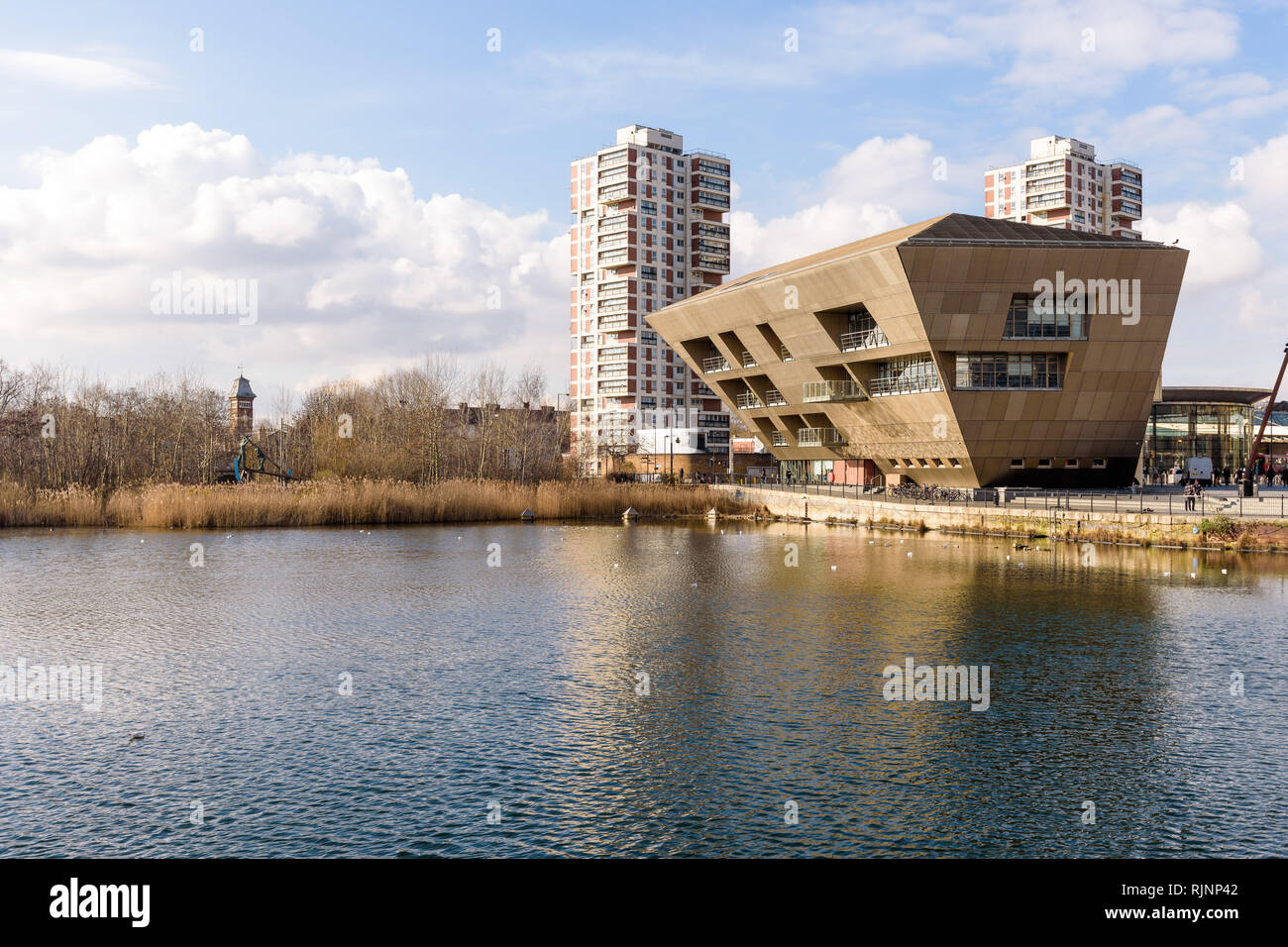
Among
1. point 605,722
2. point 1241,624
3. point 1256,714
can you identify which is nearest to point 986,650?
point 1256,714

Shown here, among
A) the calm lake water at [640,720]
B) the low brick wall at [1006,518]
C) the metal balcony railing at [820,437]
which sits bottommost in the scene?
the calm lake water at [640,720]

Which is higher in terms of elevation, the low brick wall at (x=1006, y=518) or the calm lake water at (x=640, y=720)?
the low brick wall at (x=1006, y=518)

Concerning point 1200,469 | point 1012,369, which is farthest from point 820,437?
point 1200,469

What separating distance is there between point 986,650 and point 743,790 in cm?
1039

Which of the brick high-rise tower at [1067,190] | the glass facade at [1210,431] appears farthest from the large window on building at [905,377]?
the brick high-rise tower at [1067,190]

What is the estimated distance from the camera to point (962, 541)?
46.1 m

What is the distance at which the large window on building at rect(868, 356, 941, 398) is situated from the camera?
57219 millimetres

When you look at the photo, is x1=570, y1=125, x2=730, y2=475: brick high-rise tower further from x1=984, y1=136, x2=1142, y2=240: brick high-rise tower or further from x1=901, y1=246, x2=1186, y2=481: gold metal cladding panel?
x1=901, y1=246, x2=1186, y2=481: gold metal cladding panel

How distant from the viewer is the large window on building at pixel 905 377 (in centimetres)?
5722

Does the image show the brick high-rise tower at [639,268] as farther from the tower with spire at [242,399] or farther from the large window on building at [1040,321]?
the large window on building at [1040,321]

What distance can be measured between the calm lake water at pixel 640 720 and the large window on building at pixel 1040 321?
2683 centimetres

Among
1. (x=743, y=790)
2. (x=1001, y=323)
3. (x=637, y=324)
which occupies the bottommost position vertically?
(x=743, y=790)

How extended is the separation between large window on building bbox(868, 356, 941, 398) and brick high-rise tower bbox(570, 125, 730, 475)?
6098 centimetres

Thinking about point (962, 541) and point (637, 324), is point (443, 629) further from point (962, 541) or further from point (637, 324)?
point (637, 324)
